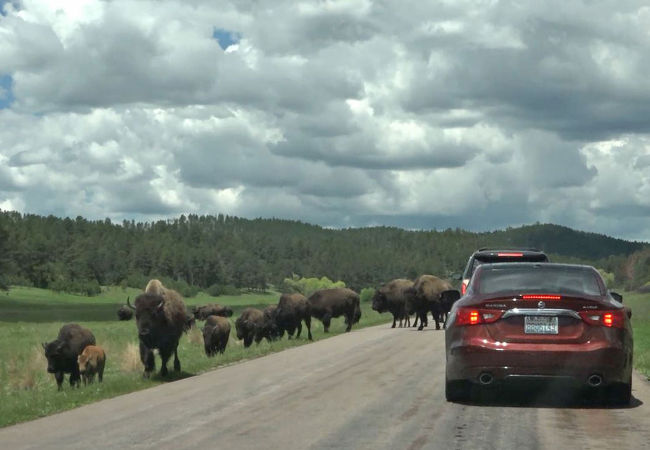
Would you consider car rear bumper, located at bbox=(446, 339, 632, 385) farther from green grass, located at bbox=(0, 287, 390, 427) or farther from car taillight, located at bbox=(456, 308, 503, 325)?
green grass, located at bbox=(0, 287, 390, 427)

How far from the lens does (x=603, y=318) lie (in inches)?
495

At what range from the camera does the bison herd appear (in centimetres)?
1917

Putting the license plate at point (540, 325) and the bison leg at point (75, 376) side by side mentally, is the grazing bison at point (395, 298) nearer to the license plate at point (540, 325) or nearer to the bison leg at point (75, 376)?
the bison leg at point (75, 376)

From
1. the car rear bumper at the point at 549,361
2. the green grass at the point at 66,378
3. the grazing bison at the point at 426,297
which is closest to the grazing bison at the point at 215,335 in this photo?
the green grass at the point at 66,378

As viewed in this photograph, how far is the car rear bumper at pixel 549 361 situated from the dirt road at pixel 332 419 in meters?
0.46

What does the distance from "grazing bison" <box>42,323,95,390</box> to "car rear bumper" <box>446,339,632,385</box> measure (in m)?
11.1

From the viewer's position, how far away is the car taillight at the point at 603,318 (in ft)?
41.1

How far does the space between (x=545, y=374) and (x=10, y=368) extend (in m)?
18.7

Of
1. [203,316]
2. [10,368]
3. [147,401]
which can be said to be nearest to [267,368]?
[147,401]

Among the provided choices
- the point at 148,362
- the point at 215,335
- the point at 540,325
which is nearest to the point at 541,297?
the point at 540,325

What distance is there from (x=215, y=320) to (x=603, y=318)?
1907cm

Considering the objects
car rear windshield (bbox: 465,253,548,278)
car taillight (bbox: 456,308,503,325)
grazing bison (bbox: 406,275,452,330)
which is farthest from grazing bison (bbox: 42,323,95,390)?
grazing bison (bbox: 406,275,452,330)

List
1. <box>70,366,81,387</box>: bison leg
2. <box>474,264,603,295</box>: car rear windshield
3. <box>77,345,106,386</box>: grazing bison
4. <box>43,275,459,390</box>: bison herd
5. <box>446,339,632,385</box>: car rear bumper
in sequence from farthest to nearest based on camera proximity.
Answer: <box>70,366,81,387</box>: bison leg → <box>77,345,106,386</box>: grazing bison → <box>43,275,459,390</box>: bison herd → <box>474,264,603,295</box>: car rear windshield → <box>446,339,632,385</box>: car rear bumper

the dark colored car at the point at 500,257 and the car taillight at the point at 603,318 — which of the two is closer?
the car taillight at the point at 603,318
